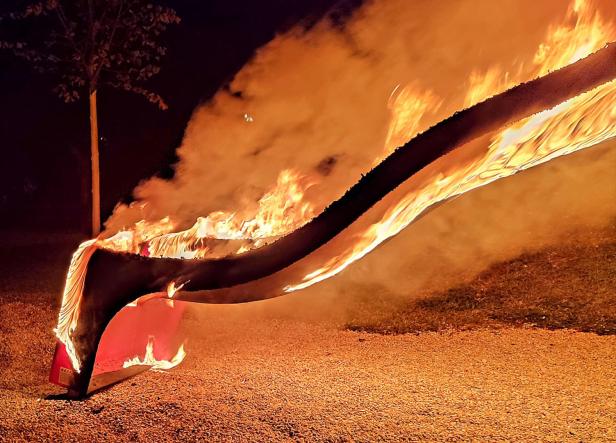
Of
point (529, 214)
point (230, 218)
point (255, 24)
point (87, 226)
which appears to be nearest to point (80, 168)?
point (87, 226)

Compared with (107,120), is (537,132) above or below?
below

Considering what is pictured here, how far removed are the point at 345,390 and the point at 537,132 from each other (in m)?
2.43

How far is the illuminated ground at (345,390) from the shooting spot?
4.26 m

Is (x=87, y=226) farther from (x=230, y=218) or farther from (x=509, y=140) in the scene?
(x=509, y=140)

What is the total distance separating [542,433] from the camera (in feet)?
13.2

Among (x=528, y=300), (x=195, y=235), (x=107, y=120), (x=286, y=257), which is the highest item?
(x=107, y=120)

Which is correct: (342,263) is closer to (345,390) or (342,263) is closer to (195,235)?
(345,390)

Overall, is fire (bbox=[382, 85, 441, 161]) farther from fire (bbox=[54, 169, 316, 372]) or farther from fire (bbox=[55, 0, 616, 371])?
fire (bbox=[54, 169, 316, 372])

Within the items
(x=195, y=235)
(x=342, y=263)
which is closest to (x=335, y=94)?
(x=342, y=263)

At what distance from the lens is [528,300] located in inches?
282

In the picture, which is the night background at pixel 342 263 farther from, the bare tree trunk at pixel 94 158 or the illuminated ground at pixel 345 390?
the bare tree trunk at pixel 94 158

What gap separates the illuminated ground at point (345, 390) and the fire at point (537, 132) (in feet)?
3.34

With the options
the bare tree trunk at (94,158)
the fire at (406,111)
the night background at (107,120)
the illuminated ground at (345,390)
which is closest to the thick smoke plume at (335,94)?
the fire at (406,111)

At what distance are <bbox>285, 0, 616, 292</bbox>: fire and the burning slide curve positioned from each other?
103mm
